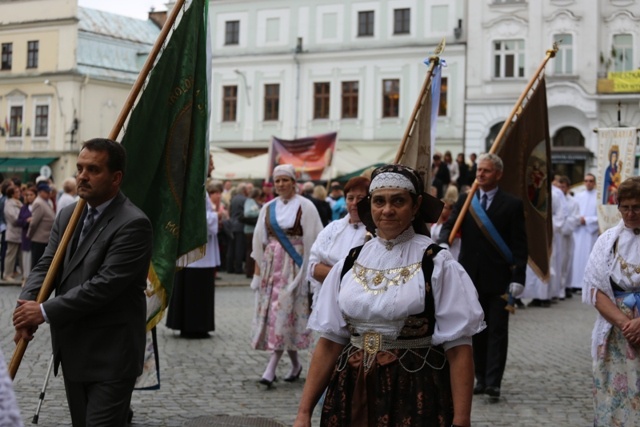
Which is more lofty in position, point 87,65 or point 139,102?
point 87,65

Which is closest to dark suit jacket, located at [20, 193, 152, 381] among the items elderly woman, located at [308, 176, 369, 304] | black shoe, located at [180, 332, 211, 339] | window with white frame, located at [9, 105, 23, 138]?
elderly woman, located at [308, 176, 369, 304]

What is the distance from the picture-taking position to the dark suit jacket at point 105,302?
4.90 metres

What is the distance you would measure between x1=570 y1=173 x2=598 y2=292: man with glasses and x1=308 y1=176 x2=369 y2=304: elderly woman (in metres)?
13.5

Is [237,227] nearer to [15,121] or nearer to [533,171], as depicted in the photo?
[533,171]

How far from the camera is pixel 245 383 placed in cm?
960

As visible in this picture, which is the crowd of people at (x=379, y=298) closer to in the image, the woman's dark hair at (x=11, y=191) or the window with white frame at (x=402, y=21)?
the woman's dark hair at (x=11, y=191)

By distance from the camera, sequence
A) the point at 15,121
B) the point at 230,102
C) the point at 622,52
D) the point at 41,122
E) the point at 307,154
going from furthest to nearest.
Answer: the point at 15,121 → the point at 41,122 → the point at 230,102 → the point at 622,52 → the point at 307,154

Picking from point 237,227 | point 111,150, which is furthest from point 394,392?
point 237,227

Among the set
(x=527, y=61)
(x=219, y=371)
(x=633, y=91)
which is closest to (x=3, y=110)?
(x=527, y=61)

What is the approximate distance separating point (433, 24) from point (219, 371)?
3662 centimetres

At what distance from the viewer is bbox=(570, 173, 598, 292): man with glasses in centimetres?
2091

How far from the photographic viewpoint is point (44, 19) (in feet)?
187

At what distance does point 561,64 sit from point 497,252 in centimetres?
3484

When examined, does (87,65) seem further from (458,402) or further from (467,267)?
(458,402)
